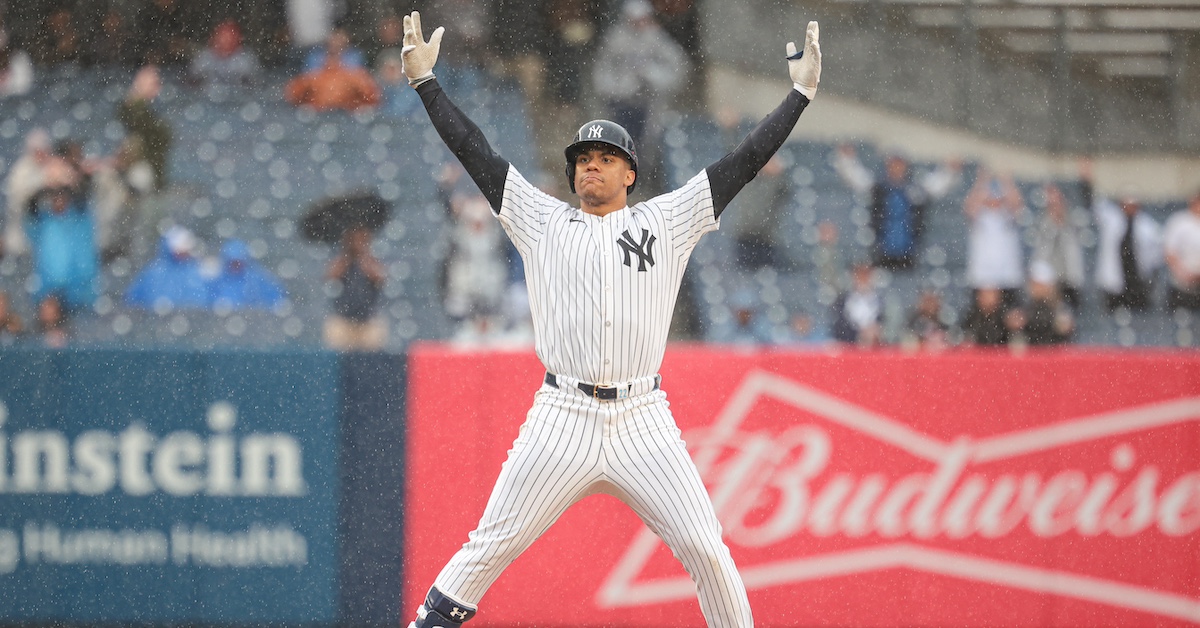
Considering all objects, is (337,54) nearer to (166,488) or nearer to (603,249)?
(166,488)

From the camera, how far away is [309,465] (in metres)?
6.30

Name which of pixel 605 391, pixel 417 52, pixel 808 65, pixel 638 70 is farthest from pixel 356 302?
pixel 808 65

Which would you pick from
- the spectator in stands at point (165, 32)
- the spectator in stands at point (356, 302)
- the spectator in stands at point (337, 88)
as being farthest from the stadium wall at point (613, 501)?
the spectator in stands at point (337, 88)

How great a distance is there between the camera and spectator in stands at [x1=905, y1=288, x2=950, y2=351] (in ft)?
29.3

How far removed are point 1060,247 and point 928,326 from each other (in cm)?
133

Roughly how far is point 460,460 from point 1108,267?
5.50 m

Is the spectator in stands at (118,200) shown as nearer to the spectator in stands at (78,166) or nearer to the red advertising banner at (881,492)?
A: the spectator in stands at (78,166)

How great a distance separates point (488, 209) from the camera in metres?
9.00

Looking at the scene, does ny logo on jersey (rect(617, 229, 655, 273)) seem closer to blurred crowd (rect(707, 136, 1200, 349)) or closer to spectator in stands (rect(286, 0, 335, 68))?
blurred crowd (rect(707, 136, 1200, 349))

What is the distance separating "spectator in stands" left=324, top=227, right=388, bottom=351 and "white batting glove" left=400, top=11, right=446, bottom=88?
4.56 metres

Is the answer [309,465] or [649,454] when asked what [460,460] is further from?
[649,454]

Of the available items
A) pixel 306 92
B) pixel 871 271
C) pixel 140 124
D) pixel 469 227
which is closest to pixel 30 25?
A: pixel 140 124

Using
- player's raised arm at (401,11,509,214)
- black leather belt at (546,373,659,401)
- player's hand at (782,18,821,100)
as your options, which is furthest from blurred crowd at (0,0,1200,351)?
black leather belt at (546,373,659,401)

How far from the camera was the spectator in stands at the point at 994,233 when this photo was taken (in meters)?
9.34
